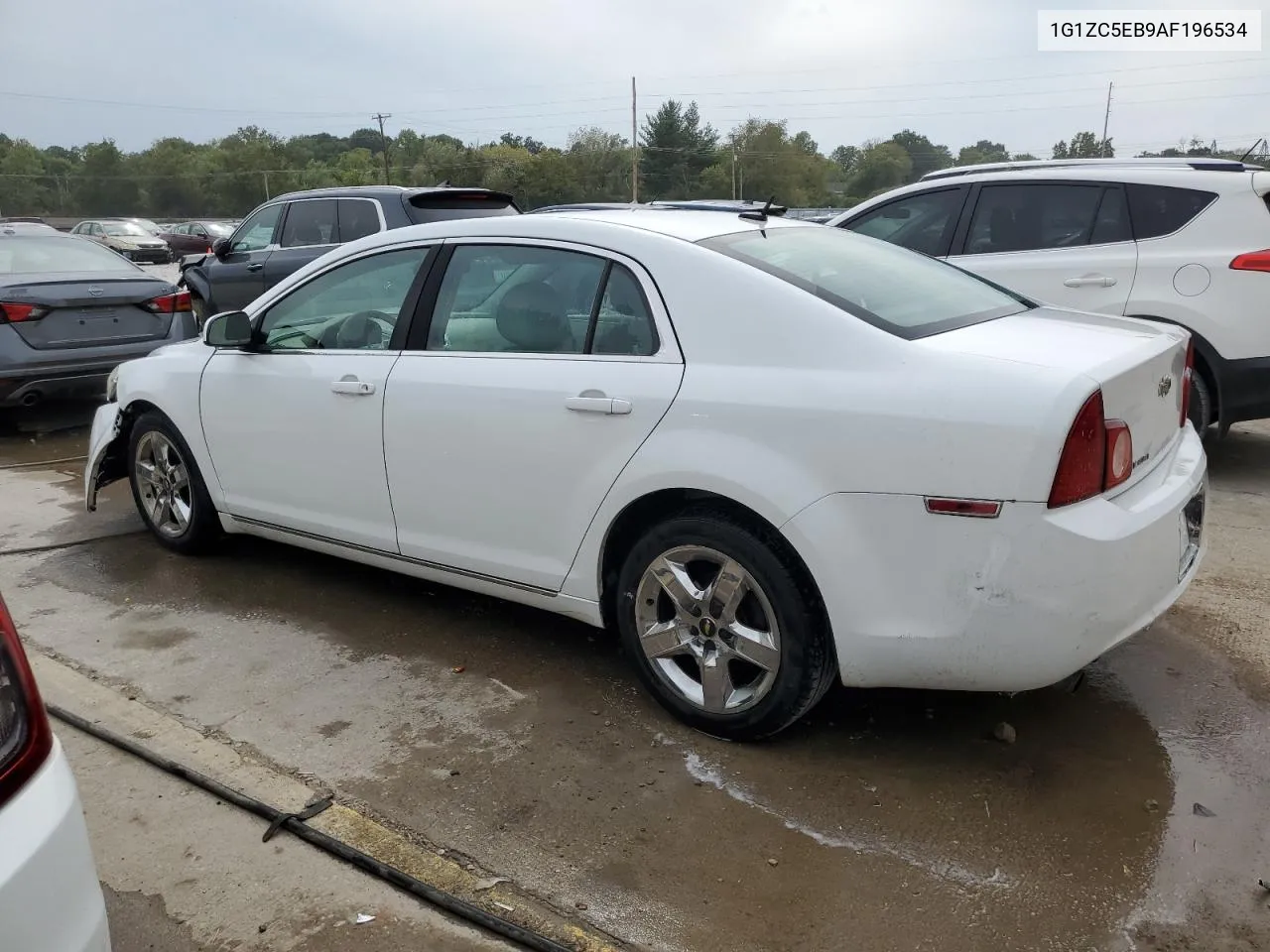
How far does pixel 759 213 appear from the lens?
387cm

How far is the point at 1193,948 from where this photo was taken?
2.26 m

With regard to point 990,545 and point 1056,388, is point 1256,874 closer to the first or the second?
point 990,545

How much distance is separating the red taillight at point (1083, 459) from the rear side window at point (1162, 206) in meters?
3.92

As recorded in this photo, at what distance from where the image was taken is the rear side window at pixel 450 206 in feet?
28.8

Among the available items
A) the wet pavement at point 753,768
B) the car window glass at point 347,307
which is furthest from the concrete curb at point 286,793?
the car window glass at point 347,307

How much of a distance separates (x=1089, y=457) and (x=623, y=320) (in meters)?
1.46

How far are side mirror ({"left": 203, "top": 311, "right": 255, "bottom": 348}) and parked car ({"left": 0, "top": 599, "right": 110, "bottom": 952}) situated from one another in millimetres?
2748

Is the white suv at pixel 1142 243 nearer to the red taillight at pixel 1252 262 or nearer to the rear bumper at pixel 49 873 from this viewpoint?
the red taillight at pixel 1252 262

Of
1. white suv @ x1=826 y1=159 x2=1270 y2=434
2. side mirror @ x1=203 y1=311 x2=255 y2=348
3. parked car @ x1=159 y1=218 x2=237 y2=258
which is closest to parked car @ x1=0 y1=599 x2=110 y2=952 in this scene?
side mirror @ x1=203 y1=311 x2=255 y2=348

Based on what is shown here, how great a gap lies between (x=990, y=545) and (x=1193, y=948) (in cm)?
99

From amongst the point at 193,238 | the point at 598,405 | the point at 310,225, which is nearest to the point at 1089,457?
the point at 598,405

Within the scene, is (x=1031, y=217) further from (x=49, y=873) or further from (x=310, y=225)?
(x=310, y=225)

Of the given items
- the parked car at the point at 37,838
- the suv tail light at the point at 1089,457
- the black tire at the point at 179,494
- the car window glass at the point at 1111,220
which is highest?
the car window glass at the point at 1111,220

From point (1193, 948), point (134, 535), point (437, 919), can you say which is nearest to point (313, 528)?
point (134, 535)
